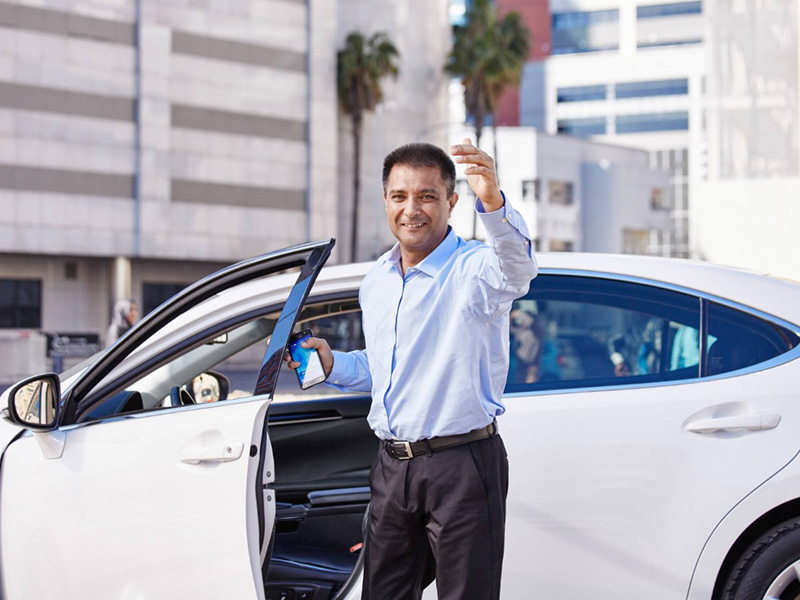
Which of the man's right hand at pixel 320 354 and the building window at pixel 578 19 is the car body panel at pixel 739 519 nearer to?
the man's right hand at pixel 320 354

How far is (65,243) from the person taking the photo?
33.8 meters

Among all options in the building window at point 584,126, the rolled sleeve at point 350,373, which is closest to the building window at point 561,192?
the building window at point 584,126

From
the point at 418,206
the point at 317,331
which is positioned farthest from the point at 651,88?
the point at 418,206

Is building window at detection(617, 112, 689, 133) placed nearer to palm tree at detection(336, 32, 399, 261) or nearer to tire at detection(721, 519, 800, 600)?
palm tree at detection(336, 32, 399, 261)

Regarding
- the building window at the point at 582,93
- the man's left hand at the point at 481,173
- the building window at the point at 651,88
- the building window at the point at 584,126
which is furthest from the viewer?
the building window at the point at 584,126

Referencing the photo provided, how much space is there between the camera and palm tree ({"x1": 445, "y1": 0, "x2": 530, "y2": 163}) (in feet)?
128

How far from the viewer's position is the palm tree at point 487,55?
38969 millimetres

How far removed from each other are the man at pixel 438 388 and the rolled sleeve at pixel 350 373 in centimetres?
17

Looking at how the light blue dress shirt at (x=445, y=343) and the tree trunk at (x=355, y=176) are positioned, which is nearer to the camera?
the light blue dress shirt at (x=445, y=343)

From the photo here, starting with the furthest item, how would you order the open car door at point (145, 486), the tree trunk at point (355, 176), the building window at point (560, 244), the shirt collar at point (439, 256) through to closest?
1. the building window at point (560, 244)
2. the tree trunk at point (355, 176)
3. the open car door at point (145, 486)
4. the shirt collar at point (439, 256)

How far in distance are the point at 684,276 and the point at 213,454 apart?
1540 millimetres

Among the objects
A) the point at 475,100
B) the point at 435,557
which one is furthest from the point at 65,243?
the point at 435,557

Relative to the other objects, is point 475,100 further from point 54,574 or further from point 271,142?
point 54,574

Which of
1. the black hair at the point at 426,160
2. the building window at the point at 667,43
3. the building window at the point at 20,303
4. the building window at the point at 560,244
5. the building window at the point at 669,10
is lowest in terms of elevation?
the building window at the point at 20,303
